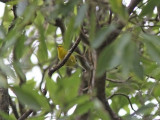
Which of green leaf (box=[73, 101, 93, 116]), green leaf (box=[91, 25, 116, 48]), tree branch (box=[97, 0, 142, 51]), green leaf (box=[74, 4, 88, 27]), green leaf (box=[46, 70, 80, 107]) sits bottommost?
green leaf (box=[73, 101, 93, 116])

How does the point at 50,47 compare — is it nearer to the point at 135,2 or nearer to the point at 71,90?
the point at 135,2

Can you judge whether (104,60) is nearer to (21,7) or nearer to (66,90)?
(66,90)

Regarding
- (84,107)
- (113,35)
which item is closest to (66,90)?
(84,107)

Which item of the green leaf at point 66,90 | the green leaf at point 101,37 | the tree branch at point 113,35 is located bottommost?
the green leaf at point 66,90

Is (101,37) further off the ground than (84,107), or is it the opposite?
(101,37)

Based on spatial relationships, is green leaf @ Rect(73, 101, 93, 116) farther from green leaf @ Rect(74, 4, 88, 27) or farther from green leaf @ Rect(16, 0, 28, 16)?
green leaf @ Rect(16, 0, 28, 16)

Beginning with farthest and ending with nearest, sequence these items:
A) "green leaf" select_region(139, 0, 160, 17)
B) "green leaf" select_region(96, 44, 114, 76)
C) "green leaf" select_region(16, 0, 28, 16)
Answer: "green leaf" select_region(139, 0, 160, 17) < "green leaf" select_region(16, 0, 28, 16) < "green leaf" select_region(96, 44, 114, 76)

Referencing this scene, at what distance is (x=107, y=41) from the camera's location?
1.14 m

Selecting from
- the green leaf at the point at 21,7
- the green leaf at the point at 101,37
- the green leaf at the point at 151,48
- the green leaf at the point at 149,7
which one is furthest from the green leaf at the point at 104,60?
the green leaf at the point at 149,7

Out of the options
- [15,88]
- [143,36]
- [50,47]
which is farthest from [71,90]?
[50,47]

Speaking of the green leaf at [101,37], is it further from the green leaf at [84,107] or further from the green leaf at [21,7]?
the green leaf at [21,7]

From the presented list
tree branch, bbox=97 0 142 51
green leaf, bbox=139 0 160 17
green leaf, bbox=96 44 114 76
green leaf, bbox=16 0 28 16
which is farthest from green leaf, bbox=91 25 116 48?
green leaf, bbox=139 0 160 17

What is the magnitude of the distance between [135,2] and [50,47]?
1.34m

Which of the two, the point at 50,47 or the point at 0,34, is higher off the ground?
the point at 0,34
